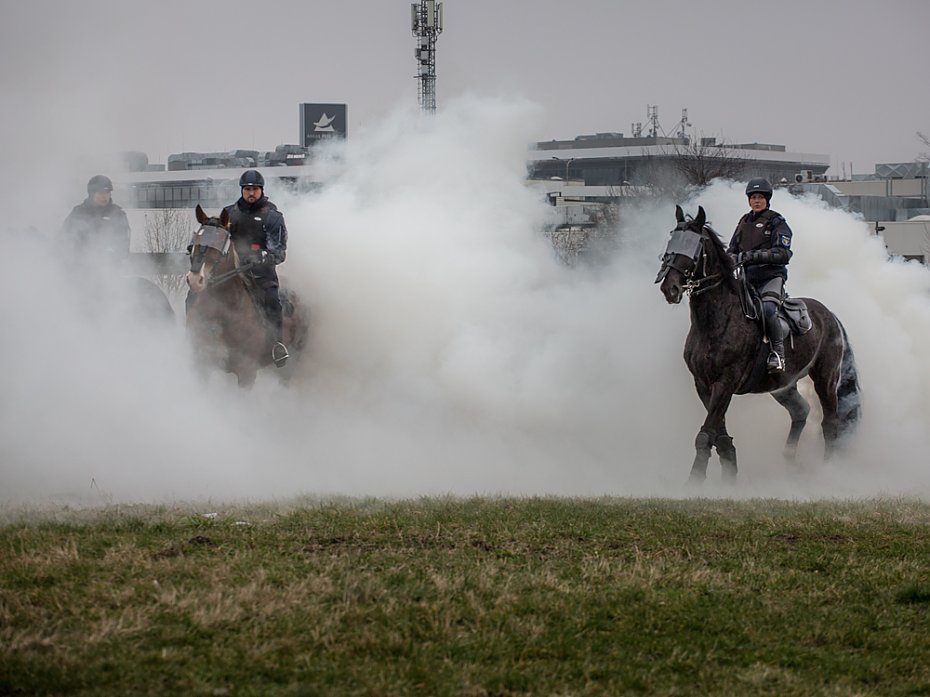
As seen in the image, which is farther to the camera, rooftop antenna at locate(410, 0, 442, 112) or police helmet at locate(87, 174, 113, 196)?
rooftop antenna at locate(410, 0, 442, 112)

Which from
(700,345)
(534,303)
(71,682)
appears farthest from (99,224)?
(71,682)

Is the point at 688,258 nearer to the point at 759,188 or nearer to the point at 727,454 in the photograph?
the point at 759,188

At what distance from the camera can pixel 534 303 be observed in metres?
22.2

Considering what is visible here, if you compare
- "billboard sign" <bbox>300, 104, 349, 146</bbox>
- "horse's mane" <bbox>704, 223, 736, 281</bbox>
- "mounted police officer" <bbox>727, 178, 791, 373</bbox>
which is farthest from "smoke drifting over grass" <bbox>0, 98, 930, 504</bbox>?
"billboard sign" <bbox>300, 104, 349, 146</bbox>

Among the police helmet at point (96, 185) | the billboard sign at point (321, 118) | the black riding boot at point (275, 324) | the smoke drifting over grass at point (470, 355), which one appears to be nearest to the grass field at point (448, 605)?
the smoke drifting over grass at point (470, 355)

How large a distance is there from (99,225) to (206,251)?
6.19ft

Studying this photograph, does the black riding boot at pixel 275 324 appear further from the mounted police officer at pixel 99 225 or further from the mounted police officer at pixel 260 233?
the mounted police officer at pixel 99 225

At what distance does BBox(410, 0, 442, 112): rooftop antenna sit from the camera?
6862 cm

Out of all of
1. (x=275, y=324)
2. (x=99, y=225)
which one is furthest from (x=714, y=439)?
(x=99, y=225)

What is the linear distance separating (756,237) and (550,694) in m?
12.1

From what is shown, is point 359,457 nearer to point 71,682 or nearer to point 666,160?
point 71,682

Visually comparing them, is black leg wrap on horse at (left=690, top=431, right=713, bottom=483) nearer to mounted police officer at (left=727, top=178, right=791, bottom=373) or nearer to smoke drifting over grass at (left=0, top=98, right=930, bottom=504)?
smoke drifting over grass at (left=0, top=98, right=930, bottom=504)

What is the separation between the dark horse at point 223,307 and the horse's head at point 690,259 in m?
5.67

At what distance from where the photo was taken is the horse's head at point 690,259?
1733 centimetres
